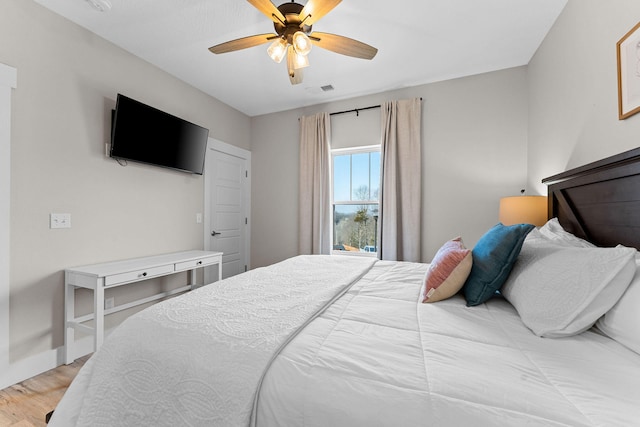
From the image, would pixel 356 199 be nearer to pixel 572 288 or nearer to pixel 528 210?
pixel 528 210

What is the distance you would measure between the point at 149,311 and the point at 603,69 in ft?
9.06

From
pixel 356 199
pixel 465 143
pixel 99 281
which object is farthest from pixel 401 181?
pixel 99 281

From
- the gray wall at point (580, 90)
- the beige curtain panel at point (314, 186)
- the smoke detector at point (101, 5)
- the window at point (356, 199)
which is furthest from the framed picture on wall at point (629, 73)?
the smoke detector at point (101, 5)

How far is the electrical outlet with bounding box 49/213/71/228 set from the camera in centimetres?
204

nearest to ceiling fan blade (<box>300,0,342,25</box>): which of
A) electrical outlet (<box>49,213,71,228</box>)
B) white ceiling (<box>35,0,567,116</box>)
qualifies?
white ceiling (<box>35,0,567,116</box>)

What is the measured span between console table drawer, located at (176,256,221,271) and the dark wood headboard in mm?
3093

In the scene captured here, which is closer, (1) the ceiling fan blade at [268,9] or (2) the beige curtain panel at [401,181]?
(1) the ceiling fan blade at [268,9]

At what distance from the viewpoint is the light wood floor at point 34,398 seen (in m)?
1.53

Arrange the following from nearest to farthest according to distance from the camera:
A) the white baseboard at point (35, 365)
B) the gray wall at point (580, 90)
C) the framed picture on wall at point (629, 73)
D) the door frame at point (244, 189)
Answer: the framed picture on wall at point (629, 73), the gray wall at point (580, 90), the white baseboard at point (35, 365), the door frame at point (244, 189)

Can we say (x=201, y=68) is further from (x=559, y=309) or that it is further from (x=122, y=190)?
(x=559, y=309)

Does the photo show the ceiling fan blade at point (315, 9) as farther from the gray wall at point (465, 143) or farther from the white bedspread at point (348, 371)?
the gray wall at point (465, 143)

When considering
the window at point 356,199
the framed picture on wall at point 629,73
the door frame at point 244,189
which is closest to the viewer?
the framed picture on wall at point 629,73


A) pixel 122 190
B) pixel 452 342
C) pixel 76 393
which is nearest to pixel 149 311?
pixel 76 393

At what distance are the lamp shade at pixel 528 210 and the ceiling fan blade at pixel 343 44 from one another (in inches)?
66.5
